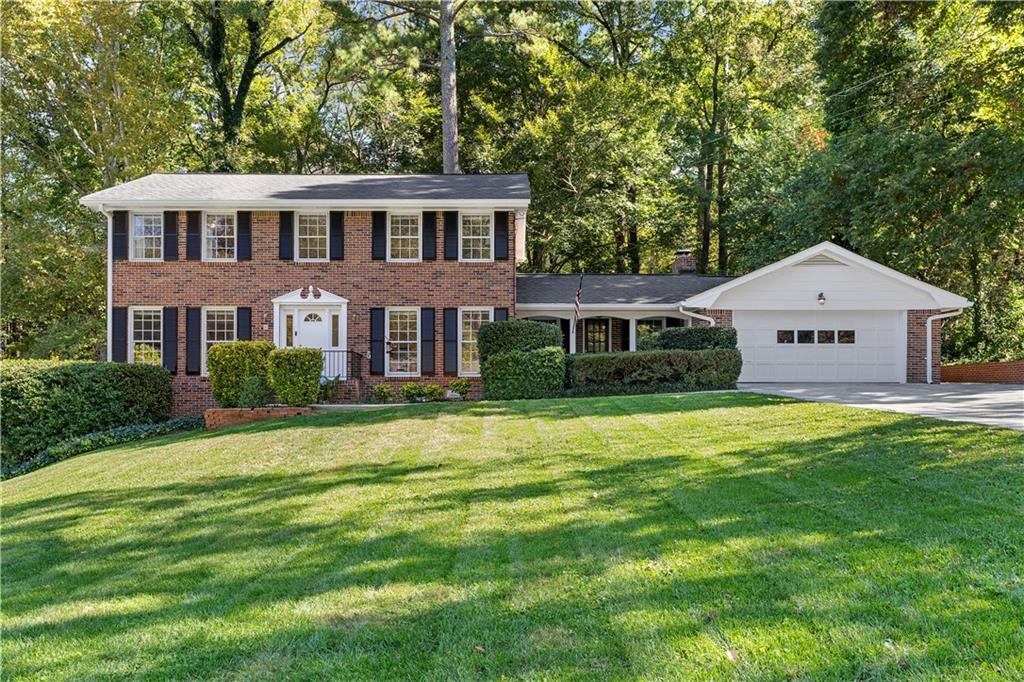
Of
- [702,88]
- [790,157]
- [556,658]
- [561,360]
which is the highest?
[702,88]

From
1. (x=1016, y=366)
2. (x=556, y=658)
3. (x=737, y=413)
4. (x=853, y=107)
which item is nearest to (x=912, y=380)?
(x=1016, y=366)

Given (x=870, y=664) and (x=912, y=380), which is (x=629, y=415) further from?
(x=912, y=380)

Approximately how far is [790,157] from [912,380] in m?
12.6

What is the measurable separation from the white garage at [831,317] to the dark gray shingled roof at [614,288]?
1.79m

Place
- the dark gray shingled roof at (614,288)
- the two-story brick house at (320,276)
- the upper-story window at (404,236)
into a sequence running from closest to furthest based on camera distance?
the two-story brick house at (320,276) → the upper-story window at (404,236) → the dark gray shingled roof at (614,288)

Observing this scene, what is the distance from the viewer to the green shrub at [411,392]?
52.5ft

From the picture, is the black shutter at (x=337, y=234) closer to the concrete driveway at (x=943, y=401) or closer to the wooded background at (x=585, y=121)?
the wooded background at (x=585, y=121)

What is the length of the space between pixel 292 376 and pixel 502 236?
6.76m

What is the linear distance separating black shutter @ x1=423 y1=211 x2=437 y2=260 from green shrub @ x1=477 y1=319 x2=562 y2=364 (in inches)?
144

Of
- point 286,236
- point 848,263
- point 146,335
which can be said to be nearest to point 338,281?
point 286,236

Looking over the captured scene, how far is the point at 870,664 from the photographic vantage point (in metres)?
2.88

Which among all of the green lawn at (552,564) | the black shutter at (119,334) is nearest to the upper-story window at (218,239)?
the black shutter at (119,334)

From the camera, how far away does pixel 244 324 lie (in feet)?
56.6

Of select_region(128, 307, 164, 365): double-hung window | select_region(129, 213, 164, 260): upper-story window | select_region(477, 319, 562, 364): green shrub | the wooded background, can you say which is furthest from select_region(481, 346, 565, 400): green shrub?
the wooded background
